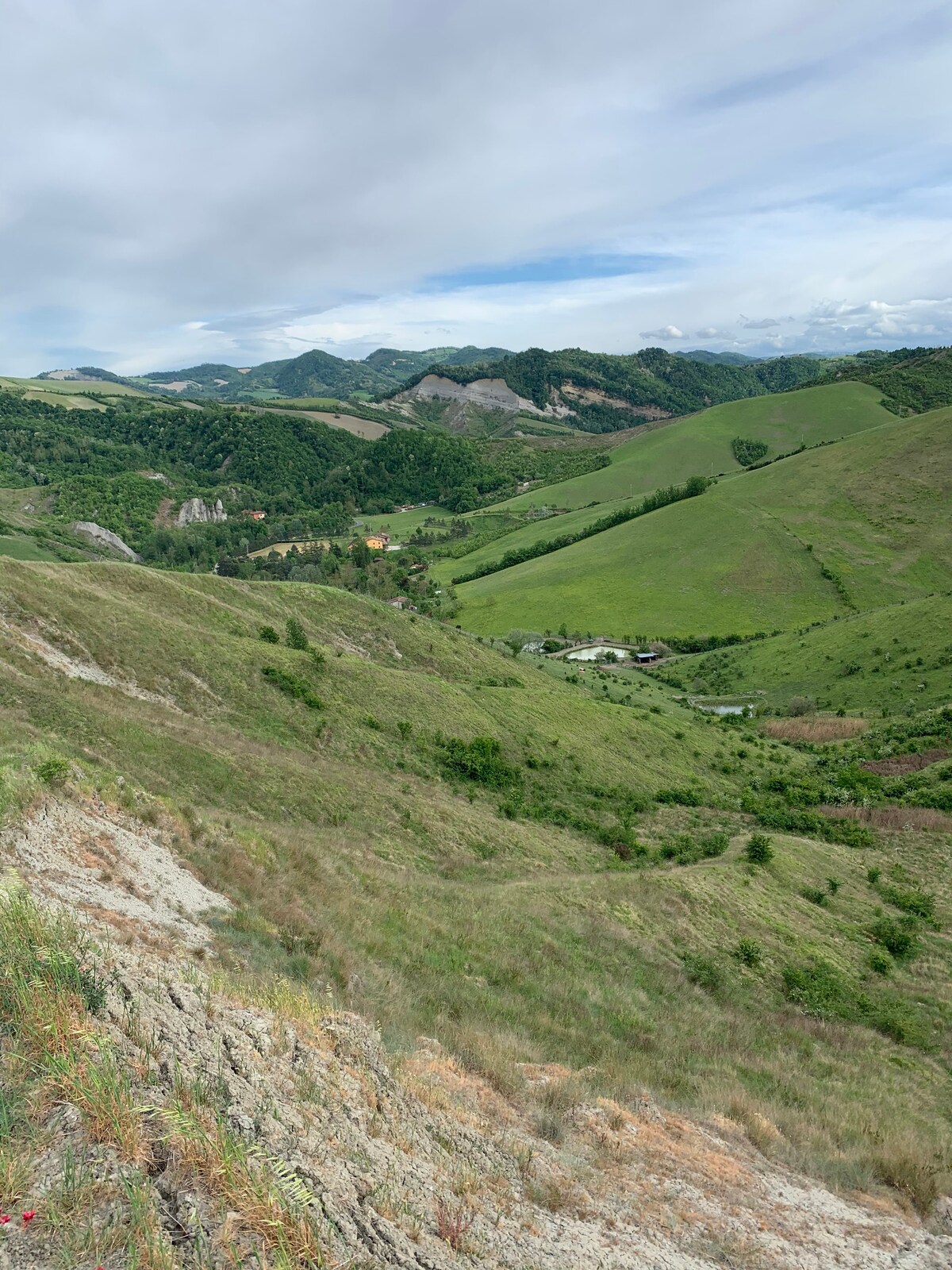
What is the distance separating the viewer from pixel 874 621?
64.0 m

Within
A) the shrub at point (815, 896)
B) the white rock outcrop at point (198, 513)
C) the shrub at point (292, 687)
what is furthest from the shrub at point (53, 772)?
the white rock outcrop at point (198, 513)

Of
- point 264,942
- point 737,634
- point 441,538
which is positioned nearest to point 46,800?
point 264,942

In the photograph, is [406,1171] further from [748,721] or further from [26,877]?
[748,721]

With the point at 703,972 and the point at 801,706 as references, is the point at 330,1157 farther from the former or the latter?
the point at 801,706

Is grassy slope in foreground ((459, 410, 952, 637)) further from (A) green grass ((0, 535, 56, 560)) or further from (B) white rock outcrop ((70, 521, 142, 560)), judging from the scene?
(B) white rock outcrop ((70, 521, 142, 560))

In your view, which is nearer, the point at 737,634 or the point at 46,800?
the point at 46,800

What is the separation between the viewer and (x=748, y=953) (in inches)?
746

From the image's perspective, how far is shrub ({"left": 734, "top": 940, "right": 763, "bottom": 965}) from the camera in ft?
61.7

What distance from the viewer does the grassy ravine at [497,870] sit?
11773mm

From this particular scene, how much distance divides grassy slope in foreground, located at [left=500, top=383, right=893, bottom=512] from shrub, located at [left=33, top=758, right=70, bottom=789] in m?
157

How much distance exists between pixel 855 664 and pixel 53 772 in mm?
62661

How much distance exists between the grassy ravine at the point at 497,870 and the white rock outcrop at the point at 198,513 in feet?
494

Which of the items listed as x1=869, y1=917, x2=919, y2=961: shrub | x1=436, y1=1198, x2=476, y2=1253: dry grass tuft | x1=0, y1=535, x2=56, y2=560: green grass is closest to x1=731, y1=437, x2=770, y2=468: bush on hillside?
x1=0, y1=535, x2=56, y2=560: green grass

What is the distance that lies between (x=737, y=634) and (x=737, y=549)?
21841mm
